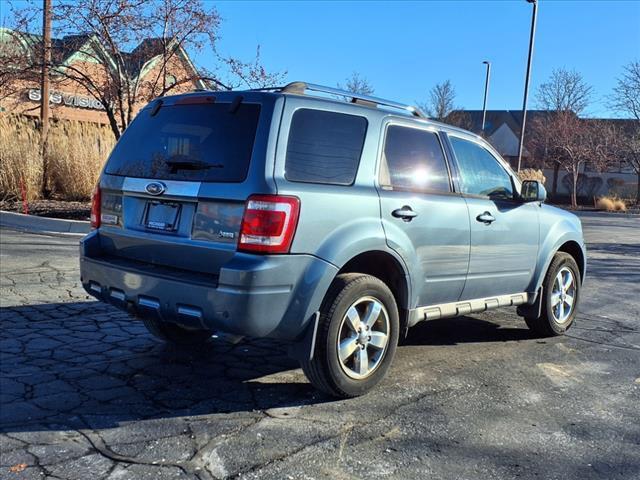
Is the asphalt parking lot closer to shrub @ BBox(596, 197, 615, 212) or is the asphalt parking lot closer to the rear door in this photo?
the rear door

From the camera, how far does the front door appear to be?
5.01 metres

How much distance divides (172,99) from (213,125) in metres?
0.59

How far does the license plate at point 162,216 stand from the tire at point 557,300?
143 inches

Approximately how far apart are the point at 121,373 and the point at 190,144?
5.67ft

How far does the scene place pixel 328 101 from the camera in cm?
412

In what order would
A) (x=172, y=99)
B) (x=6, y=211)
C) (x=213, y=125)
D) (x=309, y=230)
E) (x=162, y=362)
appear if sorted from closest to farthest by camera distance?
1. (x=309, y=230)
2. (x=213, y=125)
3. (x=172, y=99)
4. (x=162, y=362)
5. (x=6, y=211)

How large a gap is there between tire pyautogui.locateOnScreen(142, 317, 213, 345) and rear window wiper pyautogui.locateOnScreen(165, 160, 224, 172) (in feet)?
4.79

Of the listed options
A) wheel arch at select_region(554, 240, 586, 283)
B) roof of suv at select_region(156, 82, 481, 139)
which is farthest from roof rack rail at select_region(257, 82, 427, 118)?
wheel arch at select_region(554, 240, 586, 283)

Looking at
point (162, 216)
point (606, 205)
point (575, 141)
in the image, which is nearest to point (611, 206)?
point (606, 205)

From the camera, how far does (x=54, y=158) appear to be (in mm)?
16547

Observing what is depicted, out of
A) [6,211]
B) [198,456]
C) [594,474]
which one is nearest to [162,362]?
[198,456]

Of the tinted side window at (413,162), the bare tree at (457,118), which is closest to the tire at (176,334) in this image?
the tinted side window at (413,162)

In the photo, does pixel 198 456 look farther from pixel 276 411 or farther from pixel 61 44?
pixel 61 44

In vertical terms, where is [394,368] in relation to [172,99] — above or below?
below
